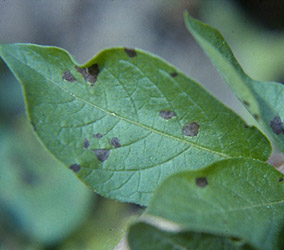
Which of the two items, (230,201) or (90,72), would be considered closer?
(230,201)

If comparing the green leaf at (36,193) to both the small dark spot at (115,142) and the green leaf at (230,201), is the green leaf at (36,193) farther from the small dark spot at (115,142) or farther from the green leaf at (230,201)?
the green leaf at (230,201)

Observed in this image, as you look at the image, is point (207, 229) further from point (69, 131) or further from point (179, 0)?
point (179, 0)

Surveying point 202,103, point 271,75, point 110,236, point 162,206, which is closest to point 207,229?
point 162,206

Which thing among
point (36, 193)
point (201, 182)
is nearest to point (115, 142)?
point (201, 182)

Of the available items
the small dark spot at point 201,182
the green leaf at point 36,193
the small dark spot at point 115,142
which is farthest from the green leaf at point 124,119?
the green leaf at point 36,193

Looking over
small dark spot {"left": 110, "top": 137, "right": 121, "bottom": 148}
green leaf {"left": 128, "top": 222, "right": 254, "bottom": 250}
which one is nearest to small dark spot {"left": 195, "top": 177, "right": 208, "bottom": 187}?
green leaf {"left": 128, "top": 222, "right": 254, "bottom": 250}

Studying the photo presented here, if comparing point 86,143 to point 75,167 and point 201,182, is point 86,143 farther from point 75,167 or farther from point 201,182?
point 201,182

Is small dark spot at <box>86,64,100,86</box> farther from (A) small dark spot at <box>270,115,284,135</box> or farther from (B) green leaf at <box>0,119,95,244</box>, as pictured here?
(B) green leaf at <box>0,119,95,244</box>

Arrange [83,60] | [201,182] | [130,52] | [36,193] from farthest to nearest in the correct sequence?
[83,60] < [36,193] < [130,52] < [201,182]
